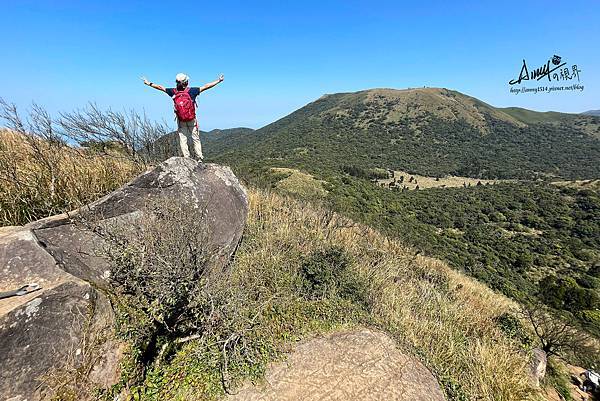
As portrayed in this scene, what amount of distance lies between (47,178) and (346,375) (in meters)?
4.91

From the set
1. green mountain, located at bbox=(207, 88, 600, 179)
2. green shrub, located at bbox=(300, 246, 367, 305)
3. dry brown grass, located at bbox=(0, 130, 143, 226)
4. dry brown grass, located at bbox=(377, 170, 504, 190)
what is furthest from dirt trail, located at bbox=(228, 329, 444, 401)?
green mountain, located at bbox=(207, 88, 600, 179)

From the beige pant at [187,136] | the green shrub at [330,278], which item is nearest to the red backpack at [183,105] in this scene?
the beige pant at [187,136]

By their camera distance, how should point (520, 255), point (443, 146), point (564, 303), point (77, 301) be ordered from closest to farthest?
point (77, 301), point (564, 303), point (520, 255), point (443, 146)

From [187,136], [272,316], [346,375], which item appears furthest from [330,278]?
[187,136]

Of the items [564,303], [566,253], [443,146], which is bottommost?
[566,253]

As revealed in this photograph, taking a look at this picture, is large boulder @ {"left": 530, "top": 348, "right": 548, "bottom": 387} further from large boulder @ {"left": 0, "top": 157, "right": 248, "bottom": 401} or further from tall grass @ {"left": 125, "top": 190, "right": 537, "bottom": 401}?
large boulder @ {"left": 0, "top": 157, "right": 248, "bottom": 401}

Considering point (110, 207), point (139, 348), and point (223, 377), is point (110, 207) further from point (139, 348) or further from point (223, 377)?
point (223, 377)

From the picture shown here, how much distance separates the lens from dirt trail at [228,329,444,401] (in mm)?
2770

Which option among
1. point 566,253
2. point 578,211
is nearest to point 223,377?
point 566,253

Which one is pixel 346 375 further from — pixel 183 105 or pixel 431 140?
pixel 431 140

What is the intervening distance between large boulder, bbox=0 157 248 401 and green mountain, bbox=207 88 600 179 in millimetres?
61435

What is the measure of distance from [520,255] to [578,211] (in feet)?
80.2

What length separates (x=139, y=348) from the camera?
2686 mm

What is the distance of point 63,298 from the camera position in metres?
2.22
